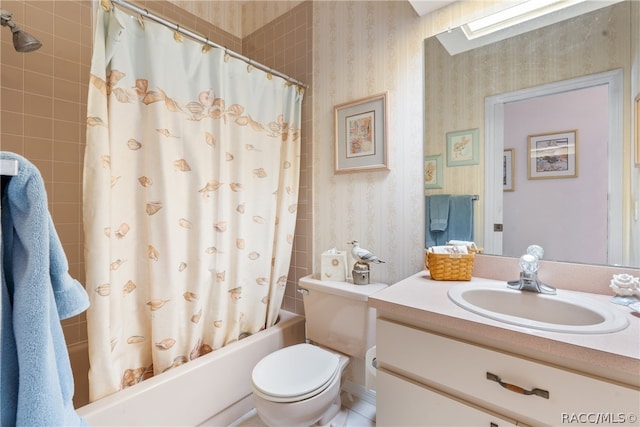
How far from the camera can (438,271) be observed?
1212mm

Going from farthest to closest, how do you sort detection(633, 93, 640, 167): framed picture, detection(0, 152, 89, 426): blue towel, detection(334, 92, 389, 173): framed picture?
detection(334, 92, 389, 173): framed picture, detection(633, 93, 640, 167): framed picture, detection(0, 152, 89, 426): blue towel

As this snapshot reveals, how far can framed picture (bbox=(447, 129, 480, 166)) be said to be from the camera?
130 centimetres

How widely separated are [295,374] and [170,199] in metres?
0.98

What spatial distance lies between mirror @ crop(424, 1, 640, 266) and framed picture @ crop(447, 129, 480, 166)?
18 millimetres

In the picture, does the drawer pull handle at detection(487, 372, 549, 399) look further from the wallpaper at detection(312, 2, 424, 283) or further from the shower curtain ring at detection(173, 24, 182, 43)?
→ the shower curtain ring at detection(173, 24, 182, 43)

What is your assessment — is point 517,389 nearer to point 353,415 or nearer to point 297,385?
point 297,385

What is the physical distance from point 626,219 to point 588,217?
0.10 metres

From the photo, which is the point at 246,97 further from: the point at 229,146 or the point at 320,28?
the point at 320,28

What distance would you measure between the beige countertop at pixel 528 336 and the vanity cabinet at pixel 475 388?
0.02m

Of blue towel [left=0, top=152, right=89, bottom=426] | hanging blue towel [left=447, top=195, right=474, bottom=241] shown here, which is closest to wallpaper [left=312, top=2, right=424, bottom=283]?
hanging blue towel [left=447, top=195, right=474, bottom=241]

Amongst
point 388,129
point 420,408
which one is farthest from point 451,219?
point 420,408

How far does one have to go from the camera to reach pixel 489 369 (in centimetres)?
79

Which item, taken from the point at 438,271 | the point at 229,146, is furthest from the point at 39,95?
the point at 438,271

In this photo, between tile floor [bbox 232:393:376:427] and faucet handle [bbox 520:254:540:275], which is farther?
tile floor [bbox 232:393:376:427]
